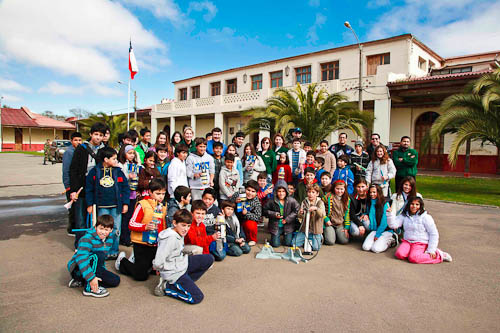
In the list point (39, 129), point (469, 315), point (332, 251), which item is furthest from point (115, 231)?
point (39, 129)

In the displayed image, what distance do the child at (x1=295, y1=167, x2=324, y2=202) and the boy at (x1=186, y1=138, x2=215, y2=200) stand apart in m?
1.82

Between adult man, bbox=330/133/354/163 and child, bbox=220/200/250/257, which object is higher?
adult man, bbox=330/133/354/163

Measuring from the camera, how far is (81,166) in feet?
15.8

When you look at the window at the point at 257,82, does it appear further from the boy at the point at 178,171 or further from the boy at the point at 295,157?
the boy at the point at 178,171

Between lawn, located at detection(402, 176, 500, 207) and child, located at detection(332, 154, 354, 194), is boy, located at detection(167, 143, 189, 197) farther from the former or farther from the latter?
lawn, located at detection(402, 176, 500, 207)

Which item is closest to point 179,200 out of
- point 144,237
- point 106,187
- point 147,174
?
point 147,174

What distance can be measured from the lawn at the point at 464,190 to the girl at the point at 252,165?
685 centimetres

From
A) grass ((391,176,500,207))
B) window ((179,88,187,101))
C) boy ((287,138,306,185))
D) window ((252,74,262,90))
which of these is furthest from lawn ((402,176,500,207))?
window ((179,88,187,101))

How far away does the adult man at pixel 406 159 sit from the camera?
7.06 m

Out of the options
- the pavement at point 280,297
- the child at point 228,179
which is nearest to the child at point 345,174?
the pavement at point 280,297

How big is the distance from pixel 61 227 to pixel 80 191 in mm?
2028

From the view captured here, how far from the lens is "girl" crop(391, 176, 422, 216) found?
17.9ft

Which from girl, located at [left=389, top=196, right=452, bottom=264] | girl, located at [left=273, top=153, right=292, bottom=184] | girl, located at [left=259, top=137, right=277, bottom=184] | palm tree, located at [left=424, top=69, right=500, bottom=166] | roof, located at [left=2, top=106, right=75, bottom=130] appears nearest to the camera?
girl, located at [left=389, top=196, right=452, bottom=264]

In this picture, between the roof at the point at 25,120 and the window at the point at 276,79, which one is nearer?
the window at the point at 276,79
